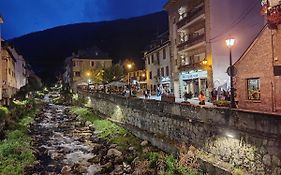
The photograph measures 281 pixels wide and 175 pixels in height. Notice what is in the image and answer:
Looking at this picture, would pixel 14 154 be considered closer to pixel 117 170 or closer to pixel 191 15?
pixel 117 170

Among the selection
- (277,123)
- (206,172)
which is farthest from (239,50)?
(277,123)

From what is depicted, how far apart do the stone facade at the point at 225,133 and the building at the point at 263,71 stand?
7559 mm

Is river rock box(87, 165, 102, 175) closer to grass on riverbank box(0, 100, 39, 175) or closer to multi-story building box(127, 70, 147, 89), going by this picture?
grass on riverbank box(0, 100, 39, 175)

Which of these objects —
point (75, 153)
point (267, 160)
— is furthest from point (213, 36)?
point (267, 160)

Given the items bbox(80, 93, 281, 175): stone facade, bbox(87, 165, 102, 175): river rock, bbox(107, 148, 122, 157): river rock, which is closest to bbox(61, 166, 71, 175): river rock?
bbox(87, 165, 102, 175): river rock

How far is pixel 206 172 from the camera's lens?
17031 mm

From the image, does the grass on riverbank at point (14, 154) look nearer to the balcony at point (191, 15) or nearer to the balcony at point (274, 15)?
the balcony at point (274, 15)

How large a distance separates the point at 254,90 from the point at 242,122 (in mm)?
13162

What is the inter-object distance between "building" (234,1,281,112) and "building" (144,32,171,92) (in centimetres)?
2900

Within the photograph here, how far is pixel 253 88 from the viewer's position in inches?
1078

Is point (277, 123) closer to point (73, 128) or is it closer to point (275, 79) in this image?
point (275, 79)

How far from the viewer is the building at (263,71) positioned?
24031mm

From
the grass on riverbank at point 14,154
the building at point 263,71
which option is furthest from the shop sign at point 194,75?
the grass on riverbank at point 14,154

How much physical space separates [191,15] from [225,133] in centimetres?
3190
